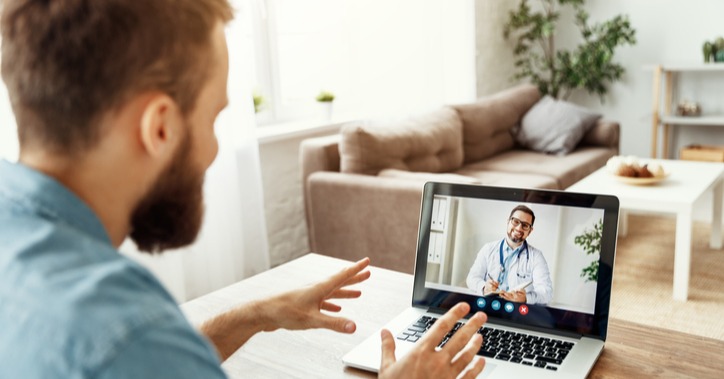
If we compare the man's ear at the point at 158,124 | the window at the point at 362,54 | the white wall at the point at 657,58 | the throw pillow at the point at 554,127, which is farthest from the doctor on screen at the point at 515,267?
the white wall at the point at 657,58

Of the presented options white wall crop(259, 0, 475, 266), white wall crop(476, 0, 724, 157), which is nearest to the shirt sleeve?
white wall crop(259, 0, 475, 266)

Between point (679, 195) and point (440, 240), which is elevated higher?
point (440, 240)

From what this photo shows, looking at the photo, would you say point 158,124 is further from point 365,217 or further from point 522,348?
point 365,217

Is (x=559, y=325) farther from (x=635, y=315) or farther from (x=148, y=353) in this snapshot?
(x=635, y=315)

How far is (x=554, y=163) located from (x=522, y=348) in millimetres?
3141

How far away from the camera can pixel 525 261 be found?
3.67 ft

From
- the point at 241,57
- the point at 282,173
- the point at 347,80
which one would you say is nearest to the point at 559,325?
the point at 241,57

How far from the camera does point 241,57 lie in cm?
315

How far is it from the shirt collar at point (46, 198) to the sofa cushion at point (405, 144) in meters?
2.57

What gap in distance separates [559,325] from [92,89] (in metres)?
0.80

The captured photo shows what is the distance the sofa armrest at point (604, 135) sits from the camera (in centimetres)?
451

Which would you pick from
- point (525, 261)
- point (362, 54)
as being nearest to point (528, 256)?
point (525, 261)

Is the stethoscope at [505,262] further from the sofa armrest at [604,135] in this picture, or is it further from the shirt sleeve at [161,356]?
the sofa armrest at [604,135]

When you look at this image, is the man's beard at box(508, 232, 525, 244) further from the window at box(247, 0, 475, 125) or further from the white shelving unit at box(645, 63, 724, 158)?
the white shelving unit at box(645, 63, 724, 158)
